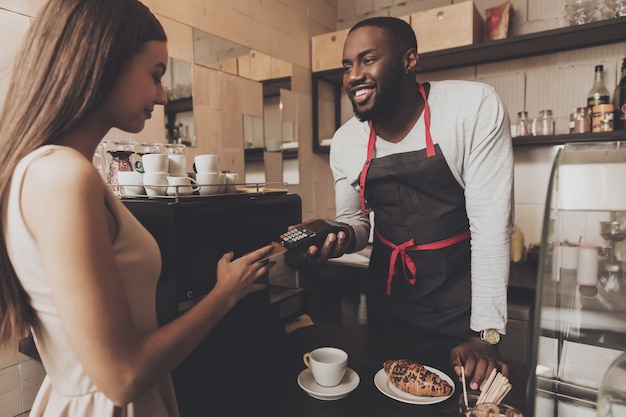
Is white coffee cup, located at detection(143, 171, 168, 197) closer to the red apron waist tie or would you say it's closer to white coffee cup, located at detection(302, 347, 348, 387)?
white coffee cup, located at detection(302, 347, 348, 387)

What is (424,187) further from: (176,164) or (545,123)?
(545,123)

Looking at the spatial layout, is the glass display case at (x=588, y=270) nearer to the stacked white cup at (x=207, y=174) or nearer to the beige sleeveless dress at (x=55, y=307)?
the beige sleeveless dress at (x=55, y=307)

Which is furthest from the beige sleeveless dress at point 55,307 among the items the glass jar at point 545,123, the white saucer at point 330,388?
the glass jar at point 545,123

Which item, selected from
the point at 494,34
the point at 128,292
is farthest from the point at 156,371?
the point at 494,34

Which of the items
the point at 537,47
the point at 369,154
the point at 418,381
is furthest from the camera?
the point at 537,47

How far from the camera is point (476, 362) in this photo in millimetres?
927

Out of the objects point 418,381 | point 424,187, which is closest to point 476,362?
point 418,381

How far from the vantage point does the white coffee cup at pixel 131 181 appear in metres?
1.19

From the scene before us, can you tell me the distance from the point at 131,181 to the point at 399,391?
0.91 meters

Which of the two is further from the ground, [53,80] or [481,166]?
[53,80]

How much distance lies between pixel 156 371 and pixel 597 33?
2271mm

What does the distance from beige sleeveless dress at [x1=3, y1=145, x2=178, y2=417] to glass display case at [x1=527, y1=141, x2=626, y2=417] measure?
61 centimetres

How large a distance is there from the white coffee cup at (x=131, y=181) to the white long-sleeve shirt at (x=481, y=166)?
2.64ft

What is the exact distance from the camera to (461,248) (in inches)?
53.0
